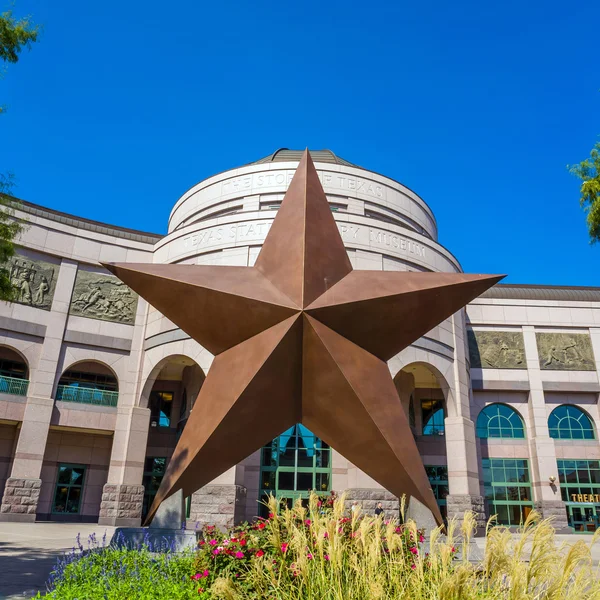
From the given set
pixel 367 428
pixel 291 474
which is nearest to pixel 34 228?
pixel 291 474

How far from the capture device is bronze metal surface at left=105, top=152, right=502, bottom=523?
9047 mm

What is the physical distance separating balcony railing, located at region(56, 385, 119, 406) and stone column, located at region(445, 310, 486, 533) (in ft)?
51.7

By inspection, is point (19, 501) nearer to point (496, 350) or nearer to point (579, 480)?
point (496, 350)

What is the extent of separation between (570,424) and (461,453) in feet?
33.0

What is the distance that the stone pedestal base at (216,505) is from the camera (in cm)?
1933

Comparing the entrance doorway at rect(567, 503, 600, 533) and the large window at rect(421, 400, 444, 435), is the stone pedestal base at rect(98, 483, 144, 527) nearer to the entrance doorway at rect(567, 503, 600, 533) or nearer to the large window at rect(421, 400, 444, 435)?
the large window at rect(421, 400, 444, 435)

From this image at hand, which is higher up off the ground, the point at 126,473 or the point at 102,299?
the point at 102,299

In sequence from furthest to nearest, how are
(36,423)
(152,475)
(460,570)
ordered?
→ (152,475) < (36,423) < (460,570)

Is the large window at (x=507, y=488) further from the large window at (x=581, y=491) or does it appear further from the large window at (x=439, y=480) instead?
the large window at (x=439, y=480)

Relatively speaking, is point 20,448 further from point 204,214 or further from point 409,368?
point 409,368

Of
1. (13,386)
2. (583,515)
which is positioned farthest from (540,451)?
(13,386)

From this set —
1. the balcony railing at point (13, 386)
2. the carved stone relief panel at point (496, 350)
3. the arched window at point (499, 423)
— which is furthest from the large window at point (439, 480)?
the balcony railing at point (13, 386)

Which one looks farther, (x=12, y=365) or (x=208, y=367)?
(x=12, y=365)

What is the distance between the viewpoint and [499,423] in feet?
98.3
